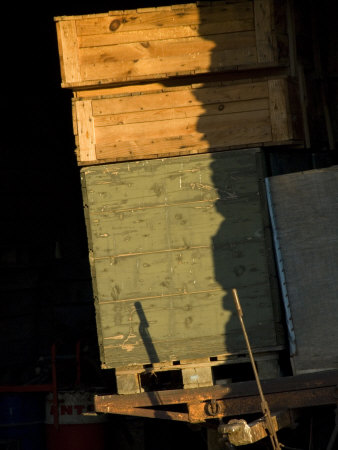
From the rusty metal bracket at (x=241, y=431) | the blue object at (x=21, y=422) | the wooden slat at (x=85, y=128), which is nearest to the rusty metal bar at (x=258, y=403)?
the rusty metal bracket at (x=241, y=431)

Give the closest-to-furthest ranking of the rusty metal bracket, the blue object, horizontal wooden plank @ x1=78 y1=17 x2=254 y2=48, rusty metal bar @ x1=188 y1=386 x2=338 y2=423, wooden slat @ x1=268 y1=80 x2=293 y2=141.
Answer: the rusty metal bracket, rusty metal bar @ x1=188 y1=386 x2=338 y2=423, wooden slat @ x1=268 y1=80 x2=293 y2=141, horizontal wooden plank @ x1=78 y1=17 x2=254 y2=48, the blue object

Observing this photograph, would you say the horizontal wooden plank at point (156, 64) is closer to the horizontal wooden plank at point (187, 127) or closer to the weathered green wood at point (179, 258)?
the horizontal wooden plank at point (187, 127)

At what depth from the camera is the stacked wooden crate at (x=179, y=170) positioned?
7176 mm

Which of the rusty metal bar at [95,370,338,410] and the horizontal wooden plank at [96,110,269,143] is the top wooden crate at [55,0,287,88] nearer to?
the horizontal wooden plank at [96,110,269,143]

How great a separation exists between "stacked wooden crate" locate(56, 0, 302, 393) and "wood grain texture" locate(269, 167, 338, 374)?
0.20 m

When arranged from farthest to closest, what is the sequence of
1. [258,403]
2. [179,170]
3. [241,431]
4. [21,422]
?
1. [21,422]
2. [179,170]
3. [258,403]
4. [241,431]

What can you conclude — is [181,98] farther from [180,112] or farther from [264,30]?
[264,30]

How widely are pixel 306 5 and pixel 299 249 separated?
2.93 meters

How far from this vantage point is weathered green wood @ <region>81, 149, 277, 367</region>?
7164 millimetres

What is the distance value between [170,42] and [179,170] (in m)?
1.27

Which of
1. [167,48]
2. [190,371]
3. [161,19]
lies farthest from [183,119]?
[190,371]

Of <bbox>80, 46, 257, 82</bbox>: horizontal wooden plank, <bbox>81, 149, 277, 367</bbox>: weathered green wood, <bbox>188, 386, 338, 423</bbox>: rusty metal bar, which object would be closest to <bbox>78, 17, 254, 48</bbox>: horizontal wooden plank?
<bbox>80, 46, 257, 82</bbox>: horizontal wooden plank

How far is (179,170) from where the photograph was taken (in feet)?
24.0

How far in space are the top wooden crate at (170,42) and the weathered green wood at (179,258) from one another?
2.98 ft
